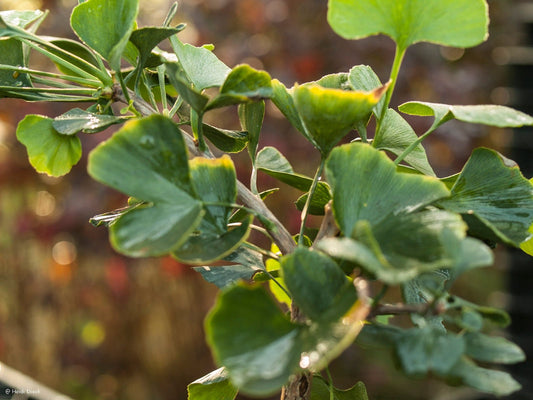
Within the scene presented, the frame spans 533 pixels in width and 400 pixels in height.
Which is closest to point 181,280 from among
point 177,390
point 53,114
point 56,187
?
point 177,390

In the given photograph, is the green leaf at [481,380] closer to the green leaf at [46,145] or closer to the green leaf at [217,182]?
the green leaf at [217,182]

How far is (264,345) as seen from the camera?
26 centimetres

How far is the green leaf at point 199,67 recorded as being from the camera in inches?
15.0

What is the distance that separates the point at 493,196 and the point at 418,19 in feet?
0.36

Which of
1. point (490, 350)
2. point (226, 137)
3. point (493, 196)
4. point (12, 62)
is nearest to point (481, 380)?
point (490, 350)

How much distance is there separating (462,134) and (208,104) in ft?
5.80

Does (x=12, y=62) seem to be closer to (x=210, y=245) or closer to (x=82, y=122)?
(x=82, y=122)

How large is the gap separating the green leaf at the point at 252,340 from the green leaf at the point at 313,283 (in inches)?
0.5

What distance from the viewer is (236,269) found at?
38cm

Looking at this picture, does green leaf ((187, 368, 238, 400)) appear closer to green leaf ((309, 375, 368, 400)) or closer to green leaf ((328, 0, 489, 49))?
green leaf ((309, 375, 368, 400))

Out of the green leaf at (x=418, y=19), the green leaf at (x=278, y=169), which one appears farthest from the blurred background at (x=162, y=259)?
the green leaf at (x=418, y=19)

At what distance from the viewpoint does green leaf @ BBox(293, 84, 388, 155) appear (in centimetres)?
30

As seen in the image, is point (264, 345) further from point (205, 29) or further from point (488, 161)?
point (205, 29)

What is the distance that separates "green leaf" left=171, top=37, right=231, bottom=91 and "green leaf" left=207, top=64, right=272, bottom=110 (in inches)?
2.3
